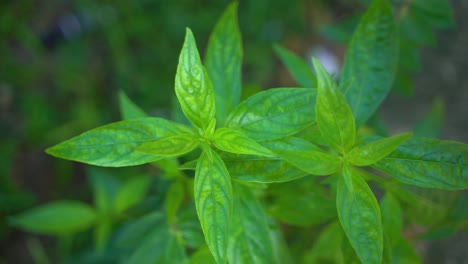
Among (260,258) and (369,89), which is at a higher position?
(369,89)

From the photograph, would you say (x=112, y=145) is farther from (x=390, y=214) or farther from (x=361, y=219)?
(x=390, y=214)

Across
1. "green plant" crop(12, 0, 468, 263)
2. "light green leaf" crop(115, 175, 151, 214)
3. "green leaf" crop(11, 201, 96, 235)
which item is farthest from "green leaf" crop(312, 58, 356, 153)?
"green leaf" crop(11, 201, 96, 235)

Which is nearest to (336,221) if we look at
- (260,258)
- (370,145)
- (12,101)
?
(260,258)

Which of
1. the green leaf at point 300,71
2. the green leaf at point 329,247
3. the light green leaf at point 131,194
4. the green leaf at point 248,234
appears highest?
the green leaf at point 300,71

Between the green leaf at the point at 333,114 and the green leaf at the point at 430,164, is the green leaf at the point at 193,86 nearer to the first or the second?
the green leaf at the point at 333,114

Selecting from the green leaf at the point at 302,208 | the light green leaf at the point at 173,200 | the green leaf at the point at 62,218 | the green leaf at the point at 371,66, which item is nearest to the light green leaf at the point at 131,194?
the green leaf at the point at 62,218

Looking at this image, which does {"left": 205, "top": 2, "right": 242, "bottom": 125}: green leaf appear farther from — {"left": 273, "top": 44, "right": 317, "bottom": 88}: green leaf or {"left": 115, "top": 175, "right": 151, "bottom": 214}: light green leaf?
{"left": 115, "top": 175, "right": 151, "bottom": 214}: light green leaf

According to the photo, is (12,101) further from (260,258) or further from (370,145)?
(370,145)
